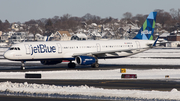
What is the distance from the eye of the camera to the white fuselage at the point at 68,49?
40925mm

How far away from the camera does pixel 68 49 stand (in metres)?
44.4

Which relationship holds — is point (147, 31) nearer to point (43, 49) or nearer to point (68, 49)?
point (68, 49)

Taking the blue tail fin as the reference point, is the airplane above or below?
below

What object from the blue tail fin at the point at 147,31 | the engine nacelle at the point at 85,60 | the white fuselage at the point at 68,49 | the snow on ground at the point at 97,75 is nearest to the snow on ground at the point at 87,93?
the snow on ground at the point at 97,75

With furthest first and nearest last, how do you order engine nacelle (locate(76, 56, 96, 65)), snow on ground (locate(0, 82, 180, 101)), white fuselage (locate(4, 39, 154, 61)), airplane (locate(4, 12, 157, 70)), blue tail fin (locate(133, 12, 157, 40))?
1. blue tail fin (locate(133, 12, 157, 40))
2. engine nacelle (locate(76, 56, 96, 65))
3. airplane (locate(4, 12, 157, 70))
4. white fuselage (locate(4, 39, 154, 61))
5. snow on ground (locate(0, 82, 180, 101))

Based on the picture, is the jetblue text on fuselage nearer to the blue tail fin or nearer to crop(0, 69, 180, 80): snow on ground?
crop(0, 69, 180, 80): snow on ground

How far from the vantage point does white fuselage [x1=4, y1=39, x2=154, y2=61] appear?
40925mm

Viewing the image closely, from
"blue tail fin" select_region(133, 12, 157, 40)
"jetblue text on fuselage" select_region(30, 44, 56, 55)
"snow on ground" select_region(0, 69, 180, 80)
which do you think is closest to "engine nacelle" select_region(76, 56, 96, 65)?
"jetblue text on fuselage" select_region(30, 44, 56, 55)

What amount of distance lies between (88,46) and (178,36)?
498 feet

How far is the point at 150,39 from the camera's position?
5372 cm

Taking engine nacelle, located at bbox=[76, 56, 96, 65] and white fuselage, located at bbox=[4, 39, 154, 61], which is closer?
white fuselage, located at bbox=[4, 39, 154, 61]

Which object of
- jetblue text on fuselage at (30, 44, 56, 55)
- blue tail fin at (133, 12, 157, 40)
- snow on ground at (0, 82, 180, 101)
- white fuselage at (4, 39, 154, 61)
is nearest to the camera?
snow on ground at (0, 82, 180, 101)

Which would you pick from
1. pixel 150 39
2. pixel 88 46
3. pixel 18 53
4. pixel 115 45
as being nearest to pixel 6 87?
pixel 18 53

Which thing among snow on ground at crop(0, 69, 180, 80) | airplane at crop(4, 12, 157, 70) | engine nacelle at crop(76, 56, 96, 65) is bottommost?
snow on ground at crop(0, 69, 180, 80)
